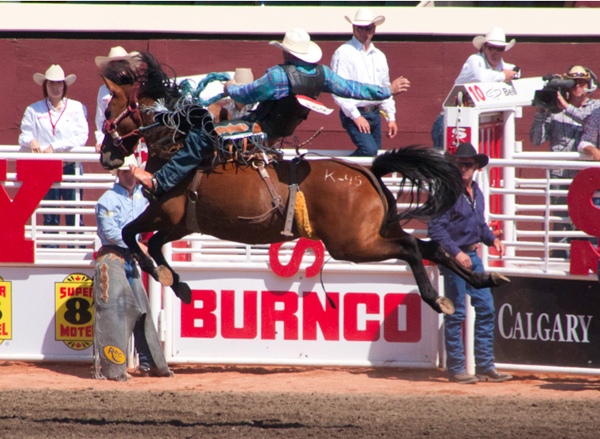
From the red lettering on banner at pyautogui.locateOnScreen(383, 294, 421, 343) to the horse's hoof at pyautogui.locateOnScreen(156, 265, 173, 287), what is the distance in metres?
2.71

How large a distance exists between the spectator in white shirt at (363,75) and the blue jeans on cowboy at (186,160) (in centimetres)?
262

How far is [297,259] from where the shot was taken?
26.5ft

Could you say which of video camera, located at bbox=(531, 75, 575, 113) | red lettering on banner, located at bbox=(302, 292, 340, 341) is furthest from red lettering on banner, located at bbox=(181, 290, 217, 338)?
video camera, located at bbox=(531, 75, 575, 113)

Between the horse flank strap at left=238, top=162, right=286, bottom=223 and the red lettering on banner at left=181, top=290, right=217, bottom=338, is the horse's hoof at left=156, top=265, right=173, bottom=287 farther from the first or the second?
the red lettering on banner at left=181, top=290, right=217, bottom=338

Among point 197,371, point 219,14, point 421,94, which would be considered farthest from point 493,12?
point 197,371

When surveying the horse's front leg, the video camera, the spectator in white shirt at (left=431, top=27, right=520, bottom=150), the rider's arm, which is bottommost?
the horse's front leg

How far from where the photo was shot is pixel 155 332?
26.0 feet

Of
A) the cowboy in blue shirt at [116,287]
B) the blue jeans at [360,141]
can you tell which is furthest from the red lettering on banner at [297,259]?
the cowboy in blue shirt at [116,287]

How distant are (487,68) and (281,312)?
11.0ft

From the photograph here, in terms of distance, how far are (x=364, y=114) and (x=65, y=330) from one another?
372 cm

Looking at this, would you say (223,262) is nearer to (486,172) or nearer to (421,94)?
(486,172)

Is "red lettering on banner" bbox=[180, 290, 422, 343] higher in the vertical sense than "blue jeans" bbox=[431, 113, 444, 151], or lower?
lower

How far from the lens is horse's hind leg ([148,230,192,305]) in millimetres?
6105

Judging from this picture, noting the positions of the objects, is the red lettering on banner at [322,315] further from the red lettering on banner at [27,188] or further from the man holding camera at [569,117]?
the red lettering on banner at [27,188]
